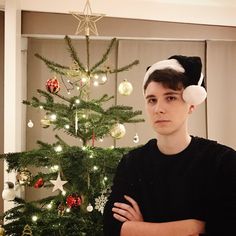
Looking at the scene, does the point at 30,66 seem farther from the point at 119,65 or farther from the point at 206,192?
the point at 206,192

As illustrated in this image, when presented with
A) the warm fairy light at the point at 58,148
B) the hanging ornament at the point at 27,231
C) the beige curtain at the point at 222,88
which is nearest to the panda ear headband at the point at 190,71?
the warm fairy light at the point at 58,148

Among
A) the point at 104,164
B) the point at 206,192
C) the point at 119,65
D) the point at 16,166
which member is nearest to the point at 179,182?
the point at 206,192

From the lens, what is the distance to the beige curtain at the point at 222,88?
3521 mm

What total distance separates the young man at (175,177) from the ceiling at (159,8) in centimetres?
214

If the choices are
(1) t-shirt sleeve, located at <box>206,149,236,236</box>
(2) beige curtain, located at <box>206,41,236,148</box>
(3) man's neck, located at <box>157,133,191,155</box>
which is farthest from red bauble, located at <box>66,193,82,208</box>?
(2) beige curtain, located at <box>206,41,236,148</box>

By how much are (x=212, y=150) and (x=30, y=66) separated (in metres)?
2.57

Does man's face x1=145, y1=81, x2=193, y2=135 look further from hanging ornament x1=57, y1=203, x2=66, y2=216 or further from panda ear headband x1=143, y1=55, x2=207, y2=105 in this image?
hanging ornament x1=57, y1=203, x2=66, y2=216

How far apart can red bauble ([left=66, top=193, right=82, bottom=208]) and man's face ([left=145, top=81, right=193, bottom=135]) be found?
2.73 feet

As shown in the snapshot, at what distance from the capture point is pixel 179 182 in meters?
1.18

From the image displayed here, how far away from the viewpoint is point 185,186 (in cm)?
117

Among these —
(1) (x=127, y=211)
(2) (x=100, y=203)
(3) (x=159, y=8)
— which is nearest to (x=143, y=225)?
(1) (x=127, y=211)

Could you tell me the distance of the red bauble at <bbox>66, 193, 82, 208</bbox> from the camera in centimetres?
183

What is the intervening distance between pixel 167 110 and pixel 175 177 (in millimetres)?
245

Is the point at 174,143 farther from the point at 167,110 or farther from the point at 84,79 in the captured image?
the point at 84,79
